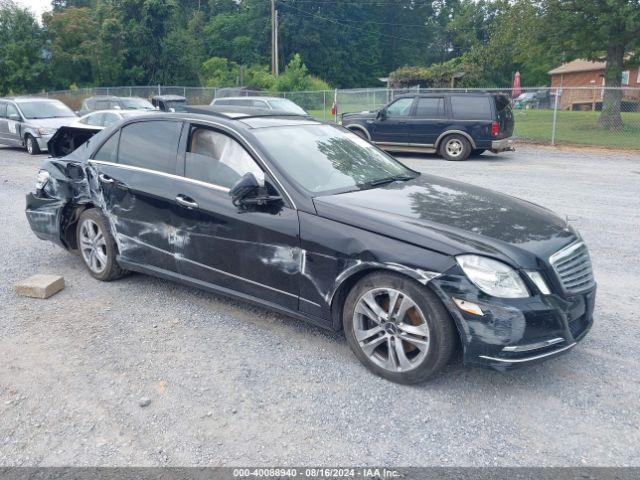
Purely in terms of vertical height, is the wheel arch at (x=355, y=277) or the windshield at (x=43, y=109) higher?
the windshield at (x=43, y=109)

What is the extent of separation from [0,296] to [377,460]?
400 cm

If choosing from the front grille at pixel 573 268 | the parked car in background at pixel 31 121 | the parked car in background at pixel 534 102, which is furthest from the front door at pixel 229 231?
the parked car in background at pixel 534 102

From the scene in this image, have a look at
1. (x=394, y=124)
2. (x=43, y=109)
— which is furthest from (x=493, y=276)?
(x=43, y=109)

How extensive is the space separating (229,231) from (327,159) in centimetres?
100

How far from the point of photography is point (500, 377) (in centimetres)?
376

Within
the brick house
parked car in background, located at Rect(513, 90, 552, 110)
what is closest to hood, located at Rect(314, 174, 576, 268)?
parked car in background, located at Rect(513, 90, 552, 110)

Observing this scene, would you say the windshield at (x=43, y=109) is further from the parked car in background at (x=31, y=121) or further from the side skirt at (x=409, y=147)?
the side skirt at (x=409, y=147)

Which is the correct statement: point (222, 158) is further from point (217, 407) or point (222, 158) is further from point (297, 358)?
point (217, 407)

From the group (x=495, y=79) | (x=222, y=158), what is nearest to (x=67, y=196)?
(x=222, y=158)

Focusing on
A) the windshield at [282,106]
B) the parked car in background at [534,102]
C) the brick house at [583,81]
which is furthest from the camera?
the brick house at [583,81]

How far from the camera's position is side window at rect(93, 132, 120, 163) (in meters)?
5.29

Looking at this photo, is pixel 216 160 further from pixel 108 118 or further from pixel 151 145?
pixel 108 118

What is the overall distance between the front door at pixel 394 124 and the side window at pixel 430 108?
277 mm

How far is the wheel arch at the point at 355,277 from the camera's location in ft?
11.3
